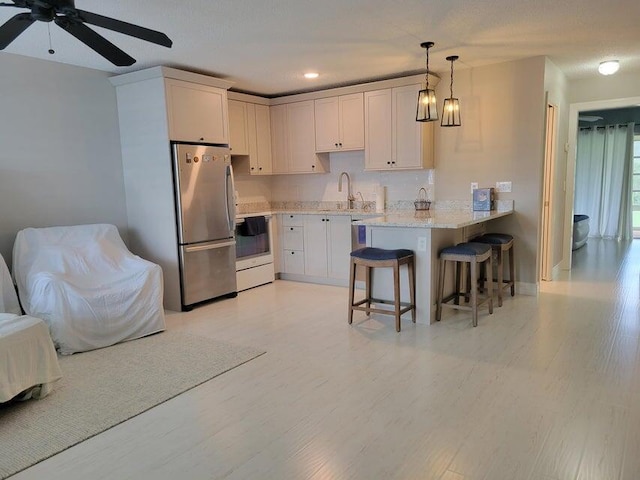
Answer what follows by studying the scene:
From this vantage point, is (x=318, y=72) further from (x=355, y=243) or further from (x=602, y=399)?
(x=602, y=399)

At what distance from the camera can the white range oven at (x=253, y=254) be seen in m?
5.30

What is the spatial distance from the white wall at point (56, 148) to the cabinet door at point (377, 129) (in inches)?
109

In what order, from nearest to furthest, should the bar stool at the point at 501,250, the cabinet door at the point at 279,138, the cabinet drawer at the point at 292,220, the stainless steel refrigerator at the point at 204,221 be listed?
1. the bar stool at the point at 501,250
2. the stainless steel refrigerator at the point at 204,221
3. the cabinet drawer at the point at 292,220
4. the cabinet door at the point at 279,138

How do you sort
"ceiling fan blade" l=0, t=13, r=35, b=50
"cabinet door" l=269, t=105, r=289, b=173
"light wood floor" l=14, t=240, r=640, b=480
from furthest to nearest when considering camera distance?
"cabinet door" l=269, t=105, r=289, b=173 < "ceiling fan blade" l=0, t=13, r=35, b=50 < "light wood floor" l=14, t=240, r=640, b=480

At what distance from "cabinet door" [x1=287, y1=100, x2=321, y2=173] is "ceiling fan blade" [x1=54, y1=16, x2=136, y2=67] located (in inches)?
130

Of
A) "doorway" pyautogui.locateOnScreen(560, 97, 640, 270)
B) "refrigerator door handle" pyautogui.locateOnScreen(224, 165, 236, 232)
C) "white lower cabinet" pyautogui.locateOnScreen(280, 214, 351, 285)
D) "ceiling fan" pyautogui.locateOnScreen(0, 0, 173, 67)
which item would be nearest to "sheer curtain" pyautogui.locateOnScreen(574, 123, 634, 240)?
"doorway" pyautogui.locateOnScreen(560, 97, 640, 270)

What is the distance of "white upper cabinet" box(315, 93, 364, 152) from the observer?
542 cm

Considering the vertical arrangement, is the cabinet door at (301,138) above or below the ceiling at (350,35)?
below

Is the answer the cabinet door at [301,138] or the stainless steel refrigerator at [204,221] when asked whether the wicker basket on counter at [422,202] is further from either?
the stainless steel refrigerator at [204,221]

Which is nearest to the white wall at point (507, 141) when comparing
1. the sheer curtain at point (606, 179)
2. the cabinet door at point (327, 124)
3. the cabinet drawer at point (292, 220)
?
the cabinet door at point (327, 124)

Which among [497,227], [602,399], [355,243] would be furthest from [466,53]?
[602,399]

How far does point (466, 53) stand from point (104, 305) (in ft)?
12.8

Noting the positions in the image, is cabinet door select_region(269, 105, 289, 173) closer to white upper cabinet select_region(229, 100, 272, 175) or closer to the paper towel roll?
white upper cabinet select_region(229, 100, 272, 175)

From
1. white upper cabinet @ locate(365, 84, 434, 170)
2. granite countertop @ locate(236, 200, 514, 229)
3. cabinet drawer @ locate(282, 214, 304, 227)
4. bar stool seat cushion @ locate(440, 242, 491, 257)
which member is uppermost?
white upper cabinet @ locate(365, 84, 434, 170)
